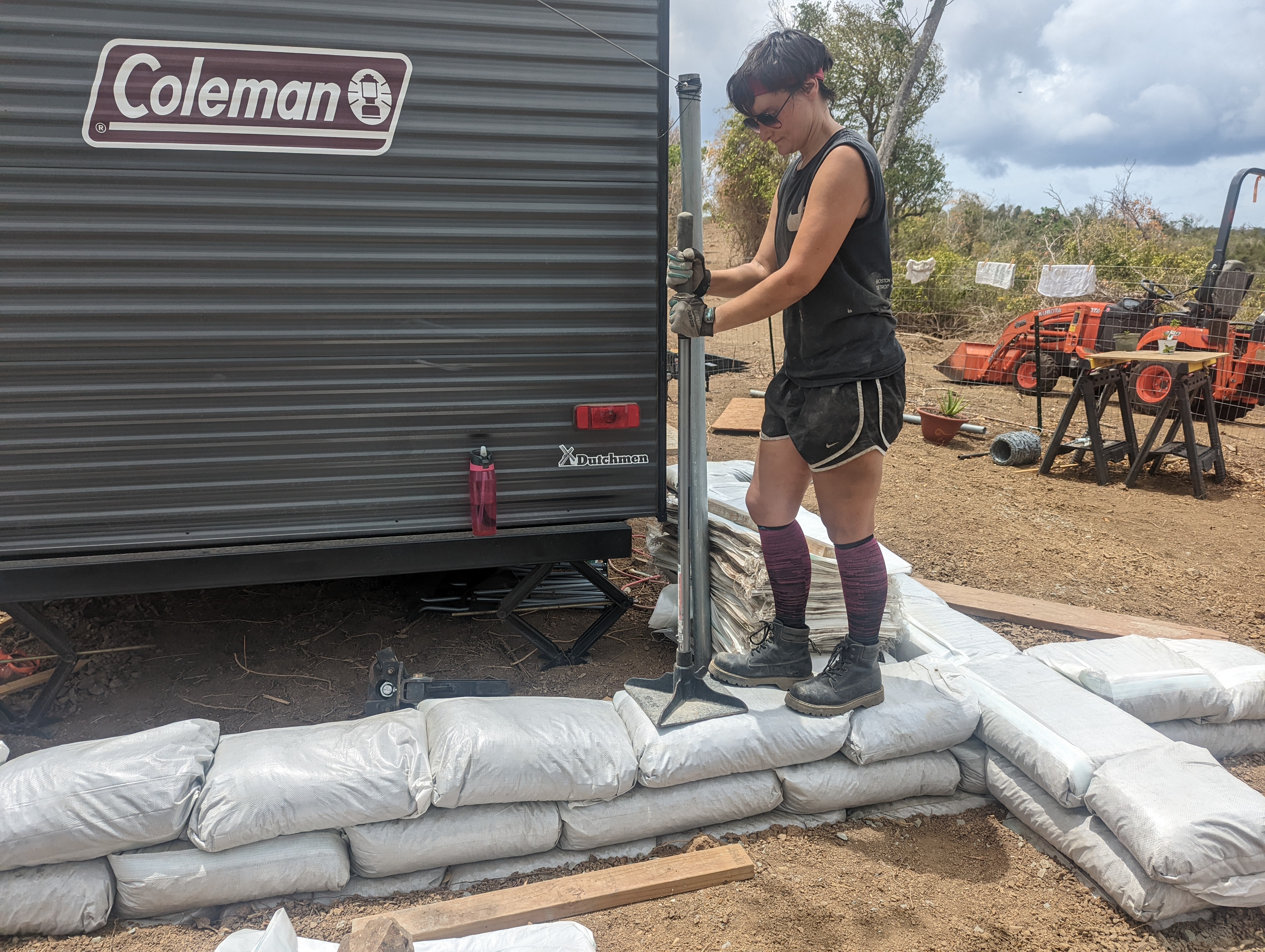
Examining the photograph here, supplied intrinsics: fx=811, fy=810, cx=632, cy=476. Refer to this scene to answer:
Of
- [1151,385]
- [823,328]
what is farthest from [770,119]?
[1151,385]

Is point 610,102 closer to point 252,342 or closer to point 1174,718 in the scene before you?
point 252,342

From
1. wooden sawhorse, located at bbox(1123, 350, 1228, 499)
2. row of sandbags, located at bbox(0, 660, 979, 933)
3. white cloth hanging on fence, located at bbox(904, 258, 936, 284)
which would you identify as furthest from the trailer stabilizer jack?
white cloth hanging on fence, located at bbox(904, 258, 936, 284)

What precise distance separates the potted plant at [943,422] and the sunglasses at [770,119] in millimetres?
6037

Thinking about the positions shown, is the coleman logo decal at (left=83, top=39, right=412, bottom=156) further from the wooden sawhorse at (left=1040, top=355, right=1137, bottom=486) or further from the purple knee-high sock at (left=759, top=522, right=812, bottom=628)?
the wooden sawhorse at (left=1040, top=355, right=1137, bottom=486)

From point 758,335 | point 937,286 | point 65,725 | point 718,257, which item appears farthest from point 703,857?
point 718,257

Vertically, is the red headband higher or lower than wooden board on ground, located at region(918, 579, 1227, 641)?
higher

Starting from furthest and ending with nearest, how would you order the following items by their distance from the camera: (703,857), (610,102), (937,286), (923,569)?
(937,286) → (923,569) → (610,102) → (703,857)

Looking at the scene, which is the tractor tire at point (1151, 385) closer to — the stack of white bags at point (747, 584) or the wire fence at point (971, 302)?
the wire fence at point (971, 302)

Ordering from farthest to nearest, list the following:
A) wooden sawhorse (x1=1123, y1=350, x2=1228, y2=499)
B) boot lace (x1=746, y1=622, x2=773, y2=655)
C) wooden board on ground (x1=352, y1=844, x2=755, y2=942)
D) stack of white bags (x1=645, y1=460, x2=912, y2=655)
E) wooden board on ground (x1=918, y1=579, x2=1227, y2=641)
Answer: wooden sawhorse (x1=1123, y1=350, x2=1228, y2=499) < wooden board on ground (x1=918, y1=579, x2=1227, y2=641) < stack of white bags (x1=645, y1=460, x2=912, y2=655) < boot lace (x1=746, y1=622, x2=773, y2=655) < wooden board on ground (x1=352, y1=844, x2=755, y2=942)

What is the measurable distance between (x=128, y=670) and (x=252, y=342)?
1661mm

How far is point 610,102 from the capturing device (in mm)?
2750

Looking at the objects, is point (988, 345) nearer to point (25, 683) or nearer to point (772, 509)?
point (772, 509)

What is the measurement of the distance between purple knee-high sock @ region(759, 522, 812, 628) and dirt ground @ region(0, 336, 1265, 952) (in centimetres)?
72

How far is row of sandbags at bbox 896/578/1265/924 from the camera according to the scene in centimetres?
209
